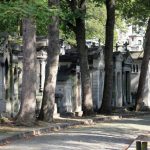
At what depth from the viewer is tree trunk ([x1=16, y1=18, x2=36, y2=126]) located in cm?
2319

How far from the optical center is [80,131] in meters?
21.7

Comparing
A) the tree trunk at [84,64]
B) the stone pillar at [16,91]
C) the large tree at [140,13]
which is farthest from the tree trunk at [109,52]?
the stone pillar at [16,91]

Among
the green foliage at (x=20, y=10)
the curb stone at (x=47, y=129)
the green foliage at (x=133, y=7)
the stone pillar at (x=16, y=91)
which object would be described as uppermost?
the green foliage at (x=133, y=7)

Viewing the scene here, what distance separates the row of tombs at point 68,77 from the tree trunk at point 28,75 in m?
4.97

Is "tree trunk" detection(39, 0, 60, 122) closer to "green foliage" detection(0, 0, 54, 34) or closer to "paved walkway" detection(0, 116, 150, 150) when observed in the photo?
"paved walkway" detection(0, 116, 150, 150)

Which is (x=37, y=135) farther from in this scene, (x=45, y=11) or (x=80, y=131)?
(x=45, y=11)

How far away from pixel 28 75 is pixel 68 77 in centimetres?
1542

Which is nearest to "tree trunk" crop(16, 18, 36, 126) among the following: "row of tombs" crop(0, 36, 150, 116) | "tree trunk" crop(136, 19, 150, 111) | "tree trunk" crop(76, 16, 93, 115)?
"row of tombs" crop(0, 36, 150, 116)

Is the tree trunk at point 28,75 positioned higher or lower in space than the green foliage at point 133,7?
lower

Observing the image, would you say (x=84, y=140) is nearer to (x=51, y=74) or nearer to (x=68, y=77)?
(x=51, y=74)

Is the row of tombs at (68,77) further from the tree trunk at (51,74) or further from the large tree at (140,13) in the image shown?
the large tree at (140,13)

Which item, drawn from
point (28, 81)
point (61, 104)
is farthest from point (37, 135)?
point (61, 104)

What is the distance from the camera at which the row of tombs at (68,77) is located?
29.5 m

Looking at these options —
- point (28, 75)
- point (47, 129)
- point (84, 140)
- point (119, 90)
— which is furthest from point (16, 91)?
point (119, 90)
